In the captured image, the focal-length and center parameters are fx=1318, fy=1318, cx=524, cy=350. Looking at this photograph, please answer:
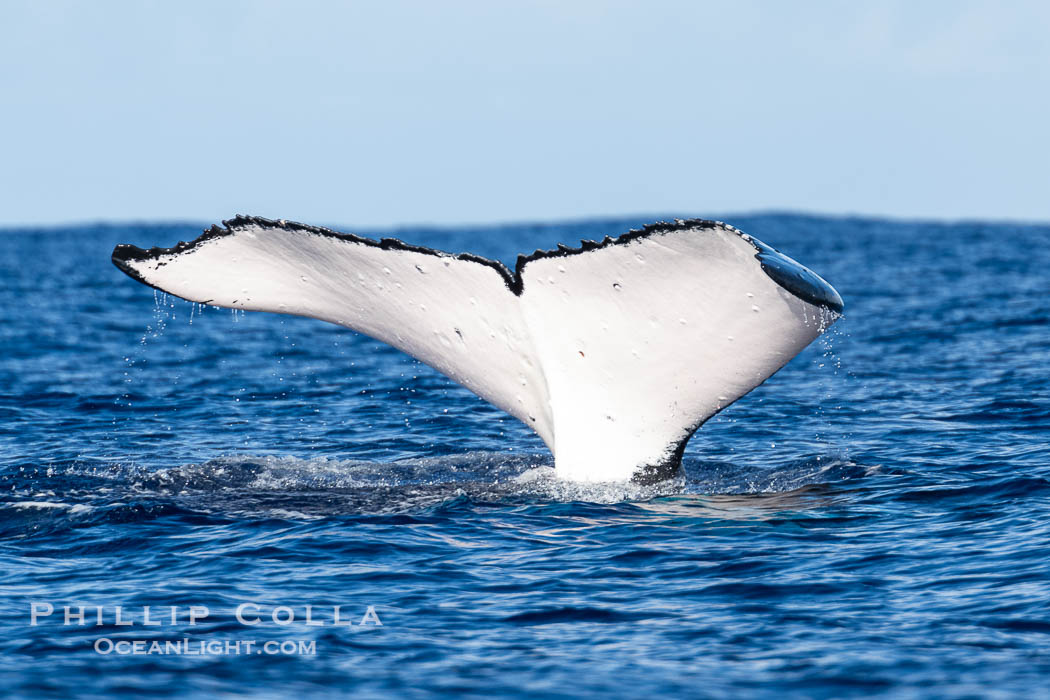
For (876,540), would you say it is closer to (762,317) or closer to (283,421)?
(762,317)

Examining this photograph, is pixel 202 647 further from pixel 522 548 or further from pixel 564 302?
pixel 564 302

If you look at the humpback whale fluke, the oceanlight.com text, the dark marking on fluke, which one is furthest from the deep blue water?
the dark marking on fluke

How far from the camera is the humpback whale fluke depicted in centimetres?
695

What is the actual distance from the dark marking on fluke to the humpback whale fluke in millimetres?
10

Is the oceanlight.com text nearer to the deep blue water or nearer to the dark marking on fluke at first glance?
the deep blue water

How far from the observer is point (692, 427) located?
26.9 feet

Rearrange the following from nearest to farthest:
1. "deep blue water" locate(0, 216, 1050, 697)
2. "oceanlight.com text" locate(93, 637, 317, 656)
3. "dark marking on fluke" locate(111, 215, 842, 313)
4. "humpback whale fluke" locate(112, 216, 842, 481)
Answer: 1. "deep blue water" locate(0, 216, 1050, 697)
2. "oceanlight.com text" locate(93, 637, 317, 656)
3. "dark marking on fluke" locate(111, 215, 842, 313)
4. "humpback whale fluke" locate(112, 216, 842, 481)

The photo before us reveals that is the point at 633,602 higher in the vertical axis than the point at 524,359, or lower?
lower

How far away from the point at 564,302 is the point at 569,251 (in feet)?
1.16

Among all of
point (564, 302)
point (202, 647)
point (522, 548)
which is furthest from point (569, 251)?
point (202, 647)

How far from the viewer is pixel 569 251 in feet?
23.5

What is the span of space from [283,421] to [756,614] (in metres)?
8.35

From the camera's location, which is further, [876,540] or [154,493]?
[154,493]

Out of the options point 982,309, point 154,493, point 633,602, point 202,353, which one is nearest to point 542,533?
point 633,602
